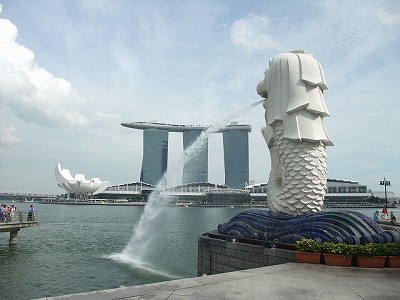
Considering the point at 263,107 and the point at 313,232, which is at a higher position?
the point at 263,107

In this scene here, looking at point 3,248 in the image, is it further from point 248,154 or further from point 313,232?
point 248,154

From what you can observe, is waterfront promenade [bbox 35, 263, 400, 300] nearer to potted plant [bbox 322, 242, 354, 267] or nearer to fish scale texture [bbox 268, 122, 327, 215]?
potted plant [bbox 322, 242, 354, 267]

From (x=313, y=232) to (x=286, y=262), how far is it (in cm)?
146

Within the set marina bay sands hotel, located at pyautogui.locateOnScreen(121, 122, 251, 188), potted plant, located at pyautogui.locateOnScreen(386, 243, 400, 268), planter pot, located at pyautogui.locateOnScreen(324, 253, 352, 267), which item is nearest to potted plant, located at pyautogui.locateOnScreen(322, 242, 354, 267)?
planter pot, located at pyautogui.locateOnScreen(324, 253, 352, 267)

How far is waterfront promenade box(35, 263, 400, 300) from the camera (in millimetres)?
5551

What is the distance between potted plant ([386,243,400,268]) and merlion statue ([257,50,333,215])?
343 centimetres

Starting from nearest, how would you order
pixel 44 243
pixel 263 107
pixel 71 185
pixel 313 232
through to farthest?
pixel 313 232 → pixel 263 107 → pixel 44 243 → pixel 71 185

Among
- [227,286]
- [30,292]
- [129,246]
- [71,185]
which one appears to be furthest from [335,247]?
[71,185]

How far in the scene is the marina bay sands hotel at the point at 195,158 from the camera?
144 m

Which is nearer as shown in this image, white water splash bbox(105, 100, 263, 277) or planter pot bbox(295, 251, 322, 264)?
planter pot bbox(295, 251, 322, 264)


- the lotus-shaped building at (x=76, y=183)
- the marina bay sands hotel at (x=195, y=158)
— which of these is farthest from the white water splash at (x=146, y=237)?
the marina bay sands hotel at (x=195, y=158)

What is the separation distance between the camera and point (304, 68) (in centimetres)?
1195

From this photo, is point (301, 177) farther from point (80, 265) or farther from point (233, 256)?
point (80, 265)

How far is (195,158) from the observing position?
145125 mm
